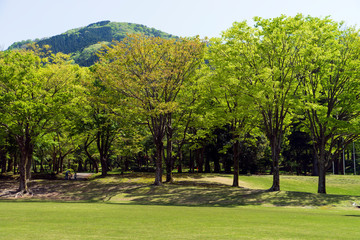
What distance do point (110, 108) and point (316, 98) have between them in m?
22.1

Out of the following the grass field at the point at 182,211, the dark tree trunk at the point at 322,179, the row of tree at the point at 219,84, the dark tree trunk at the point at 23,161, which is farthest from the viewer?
the dark tree trunk at the point at 23,161

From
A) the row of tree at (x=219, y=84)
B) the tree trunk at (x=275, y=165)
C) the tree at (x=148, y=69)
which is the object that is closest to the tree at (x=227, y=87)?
the row of tree at (x=219, y=84)

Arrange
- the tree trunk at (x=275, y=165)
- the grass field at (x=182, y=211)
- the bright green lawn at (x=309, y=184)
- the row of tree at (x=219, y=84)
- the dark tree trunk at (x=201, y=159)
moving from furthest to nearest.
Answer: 1. the dark tree trunk at (x=201, y=159)
2. the bright green lawn at (x=309, y=184)
3. the tree trunk at (x=275, y=165)
4. the row of tree at (x=219, y=84)
5. the grass field at (x=182, y=211)

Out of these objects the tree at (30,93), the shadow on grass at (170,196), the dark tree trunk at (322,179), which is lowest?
the shadow on grass at (170,196)

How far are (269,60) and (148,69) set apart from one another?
41.6 ft

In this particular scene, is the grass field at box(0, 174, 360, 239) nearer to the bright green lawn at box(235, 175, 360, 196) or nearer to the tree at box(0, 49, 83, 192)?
the bright green lawn at box(235, 175, 360, 196)

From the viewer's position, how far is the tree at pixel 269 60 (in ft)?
98.2

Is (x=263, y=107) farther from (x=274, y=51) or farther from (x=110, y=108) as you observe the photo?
(x=110, y=108)

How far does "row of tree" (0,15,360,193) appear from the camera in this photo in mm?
30281

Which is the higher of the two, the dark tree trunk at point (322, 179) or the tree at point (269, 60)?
the tree at point (269, 60)

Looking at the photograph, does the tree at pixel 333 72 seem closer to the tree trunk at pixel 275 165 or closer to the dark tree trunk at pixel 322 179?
the dark tree trunk at pixel 322 179

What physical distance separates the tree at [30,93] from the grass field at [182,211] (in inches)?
293

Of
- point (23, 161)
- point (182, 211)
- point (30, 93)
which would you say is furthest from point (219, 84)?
point (23, 161)

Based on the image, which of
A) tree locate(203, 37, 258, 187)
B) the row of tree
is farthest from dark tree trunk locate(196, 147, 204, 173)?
tree locate(203, 37, 258, 187)
